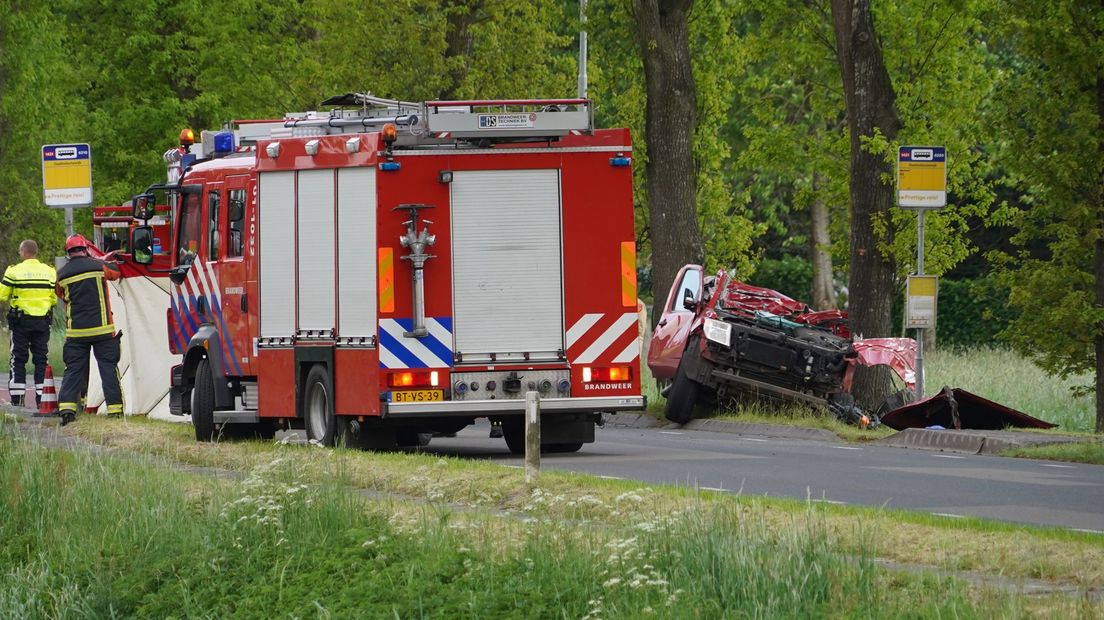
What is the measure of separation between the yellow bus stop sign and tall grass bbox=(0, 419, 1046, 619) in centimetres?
1139

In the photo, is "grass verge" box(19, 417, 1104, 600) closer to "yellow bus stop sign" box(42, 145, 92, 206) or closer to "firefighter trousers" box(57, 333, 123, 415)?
"firefighter trousers" box(57, 333, 123, 415)

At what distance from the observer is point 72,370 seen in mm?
21047

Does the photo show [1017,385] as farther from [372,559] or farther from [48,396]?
[372,559]

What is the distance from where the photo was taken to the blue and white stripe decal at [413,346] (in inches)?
678

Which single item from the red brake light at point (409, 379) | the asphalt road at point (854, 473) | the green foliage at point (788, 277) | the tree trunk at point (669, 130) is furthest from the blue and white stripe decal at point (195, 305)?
the green foliage at point (788, 277)

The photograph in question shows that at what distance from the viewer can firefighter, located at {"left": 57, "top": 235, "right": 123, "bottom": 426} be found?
2081 cm

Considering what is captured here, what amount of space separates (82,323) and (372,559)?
11.0 metres

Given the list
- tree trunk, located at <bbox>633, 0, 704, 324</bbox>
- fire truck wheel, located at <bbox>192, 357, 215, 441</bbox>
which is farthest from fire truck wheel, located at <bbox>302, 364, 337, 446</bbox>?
tree trunk, located at <bbox>633, 0, 704, 324</bbox>

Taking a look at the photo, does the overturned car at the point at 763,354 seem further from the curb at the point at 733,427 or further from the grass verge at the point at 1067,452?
the grass verge at the point at 1067,452

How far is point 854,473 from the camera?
54.0 feet

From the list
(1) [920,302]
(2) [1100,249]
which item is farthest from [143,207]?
(2) [1100,249]

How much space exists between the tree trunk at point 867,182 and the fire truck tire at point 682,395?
243 cm

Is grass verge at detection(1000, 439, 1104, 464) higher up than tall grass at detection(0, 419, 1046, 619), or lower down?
lower down

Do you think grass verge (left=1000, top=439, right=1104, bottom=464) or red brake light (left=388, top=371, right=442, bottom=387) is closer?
red brake light (left=388, top=371, right=442, bottom=387)
